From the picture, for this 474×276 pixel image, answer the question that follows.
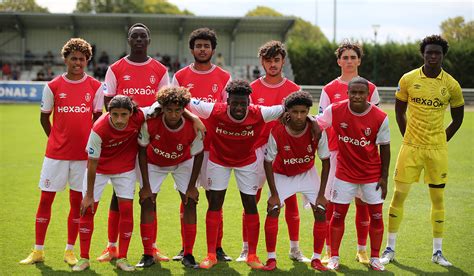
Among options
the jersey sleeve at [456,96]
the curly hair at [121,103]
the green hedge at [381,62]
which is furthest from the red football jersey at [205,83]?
the green hedge at [381,62]

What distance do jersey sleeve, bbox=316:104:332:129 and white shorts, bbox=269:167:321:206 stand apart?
460mm

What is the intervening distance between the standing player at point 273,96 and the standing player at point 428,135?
920mm

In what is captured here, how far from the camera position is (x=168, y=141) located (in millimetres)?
6242

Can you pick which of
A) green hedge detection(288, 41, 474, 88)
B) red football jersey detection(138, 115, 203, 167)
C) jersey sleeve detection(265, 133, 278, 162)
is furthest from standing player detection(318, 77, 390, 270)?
green hedge detection(288, 41, 474, 88)

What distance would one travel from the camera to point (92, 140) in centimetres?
607

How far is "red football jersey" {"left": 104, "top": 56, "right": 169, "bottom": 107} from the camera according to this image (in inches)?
267

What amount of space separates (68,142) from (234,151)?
1606mm

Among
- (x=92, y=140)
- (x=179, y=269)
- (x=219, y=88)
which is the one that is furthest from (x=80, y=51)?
(x=179, y=269)

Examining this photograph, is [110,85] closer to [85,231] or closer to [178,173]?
[178,173]

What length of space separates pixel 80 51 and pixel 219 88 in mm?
1424

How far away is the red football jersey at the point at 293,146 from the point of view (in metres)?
6.30

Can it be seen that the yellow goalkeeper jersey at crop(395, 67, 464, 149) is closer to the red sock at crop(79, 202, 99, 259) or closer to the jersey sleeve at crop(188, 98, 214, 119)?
Result: the jersey sleeve at crop(188, 98, 214, 119)

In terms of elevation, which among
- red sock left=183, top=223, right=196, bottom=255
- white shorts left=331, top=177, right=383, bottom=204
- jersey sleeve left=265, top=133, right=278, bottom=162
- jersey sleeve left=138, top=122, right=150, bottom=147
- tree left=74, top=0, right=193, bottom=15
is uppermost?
tree left=74, top=0, right=193, bottom=15

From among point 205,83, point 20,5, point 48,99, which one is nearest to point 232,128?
point 205,83
